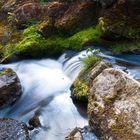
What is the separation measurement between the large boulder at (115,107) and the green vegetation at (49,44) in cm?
395

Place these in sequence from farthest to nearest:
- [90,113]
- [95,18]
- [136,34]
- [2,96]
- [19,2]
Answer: [19,2] < [95,18] < [136,34] < [2,96] < [90,113]

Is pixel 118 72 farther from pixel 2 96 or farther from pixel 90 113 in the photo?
pixel 2 96

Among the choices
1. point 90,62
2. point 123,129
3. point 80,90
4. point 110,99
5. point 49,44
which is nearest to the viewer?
point 123,129

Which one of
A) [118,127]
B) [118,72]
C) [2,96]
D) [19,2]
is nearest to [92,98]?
[118,72]

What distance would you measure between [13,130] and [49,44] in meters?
4.29

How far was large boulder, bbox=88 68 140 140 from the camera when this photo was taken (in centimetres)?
426

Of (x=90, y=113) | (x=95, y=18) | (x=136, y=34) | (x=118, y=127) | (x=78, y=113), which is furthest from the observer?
(x=95, y=18)

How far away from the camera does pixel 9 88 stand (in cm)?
715

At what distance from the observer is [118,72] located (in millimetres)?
5051

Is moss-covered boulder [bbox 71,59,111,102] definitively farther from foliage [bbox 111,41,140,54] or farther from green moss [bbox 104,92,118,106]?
green moss [bbox 104,92,118,106]

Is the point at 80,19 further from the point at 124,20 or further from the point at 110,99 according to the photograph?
the point at 110,99

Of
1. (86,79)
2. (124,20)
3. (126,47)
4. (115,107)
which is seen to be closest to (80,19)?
(124,20)

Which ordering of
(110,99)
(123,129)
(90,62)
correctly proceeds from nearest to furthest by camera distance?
(123,129)
(110,99)
(90,62)

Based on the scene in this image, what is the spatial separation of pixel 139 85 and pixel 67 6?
629 cm
